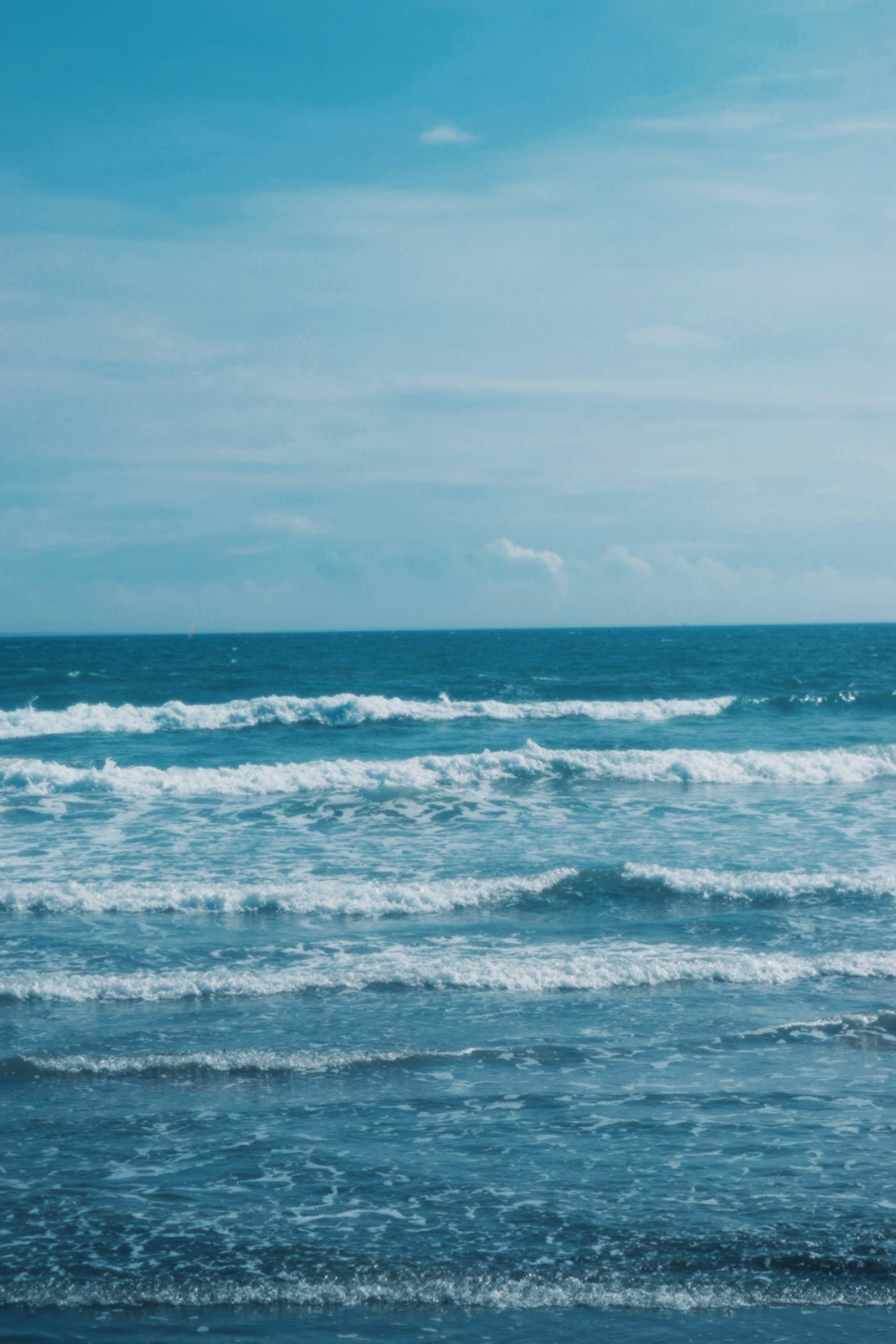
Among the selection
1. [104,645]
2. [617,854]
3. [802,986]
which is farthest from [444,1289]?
[104,645]

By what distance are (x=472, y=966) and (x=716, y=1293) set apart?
5.41m

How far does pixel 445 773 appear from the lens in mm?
24250

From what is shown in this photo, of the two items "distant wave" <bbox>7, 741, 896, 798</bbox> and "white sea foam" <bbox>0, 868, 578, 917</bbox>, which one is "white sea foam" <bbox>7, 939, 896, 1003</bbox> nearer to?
"white sea foam" <bbox>0, 868, 578, 917</bbox>

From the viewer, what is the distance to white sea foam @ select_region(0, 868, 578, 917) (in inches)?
533

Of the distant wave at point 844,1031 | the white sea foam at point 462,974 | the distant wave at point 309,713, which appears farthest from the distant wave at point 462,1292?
the distant wave at point 309,713

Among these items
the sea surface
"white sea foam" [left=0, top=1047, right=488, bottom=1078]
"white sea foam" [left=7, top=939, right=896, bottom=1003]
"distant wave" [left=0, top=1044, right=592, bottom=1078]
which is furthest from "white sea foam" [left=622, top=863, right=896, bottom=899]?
"white sea foam" [left=0, top=1047, right=488, bottom=1078]

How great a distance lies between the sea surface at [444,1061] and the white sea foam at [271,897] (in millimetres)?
58

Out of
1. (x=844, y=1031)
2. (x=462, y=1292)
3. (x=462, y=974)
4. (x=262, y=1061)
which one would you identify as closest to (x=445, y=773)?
(x=462, y=974)

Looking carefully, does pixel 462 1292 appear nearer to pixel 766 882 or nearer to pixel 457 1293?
pixel 457 1293

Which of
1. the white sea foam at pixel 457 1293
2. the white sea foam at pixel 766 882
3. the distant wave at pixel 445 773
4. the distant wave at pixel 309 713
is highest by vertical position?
the distant wave at pixel 309 713

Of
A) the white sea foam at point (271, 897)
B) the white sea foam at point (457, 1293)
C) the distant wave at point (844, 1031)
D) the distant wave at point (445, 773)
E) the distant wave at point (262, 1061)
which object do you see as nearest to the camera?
the white sea foam at point (457, 1293)

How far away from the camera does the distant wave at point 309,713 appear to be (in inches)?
1324

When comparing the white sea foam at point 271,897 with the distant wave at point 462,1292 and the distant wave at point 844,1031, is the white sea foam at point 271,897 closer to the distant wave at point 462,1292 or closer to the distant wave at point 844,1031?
the distant wave at point 844,1031

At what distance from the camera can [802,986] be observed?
10562 mm
